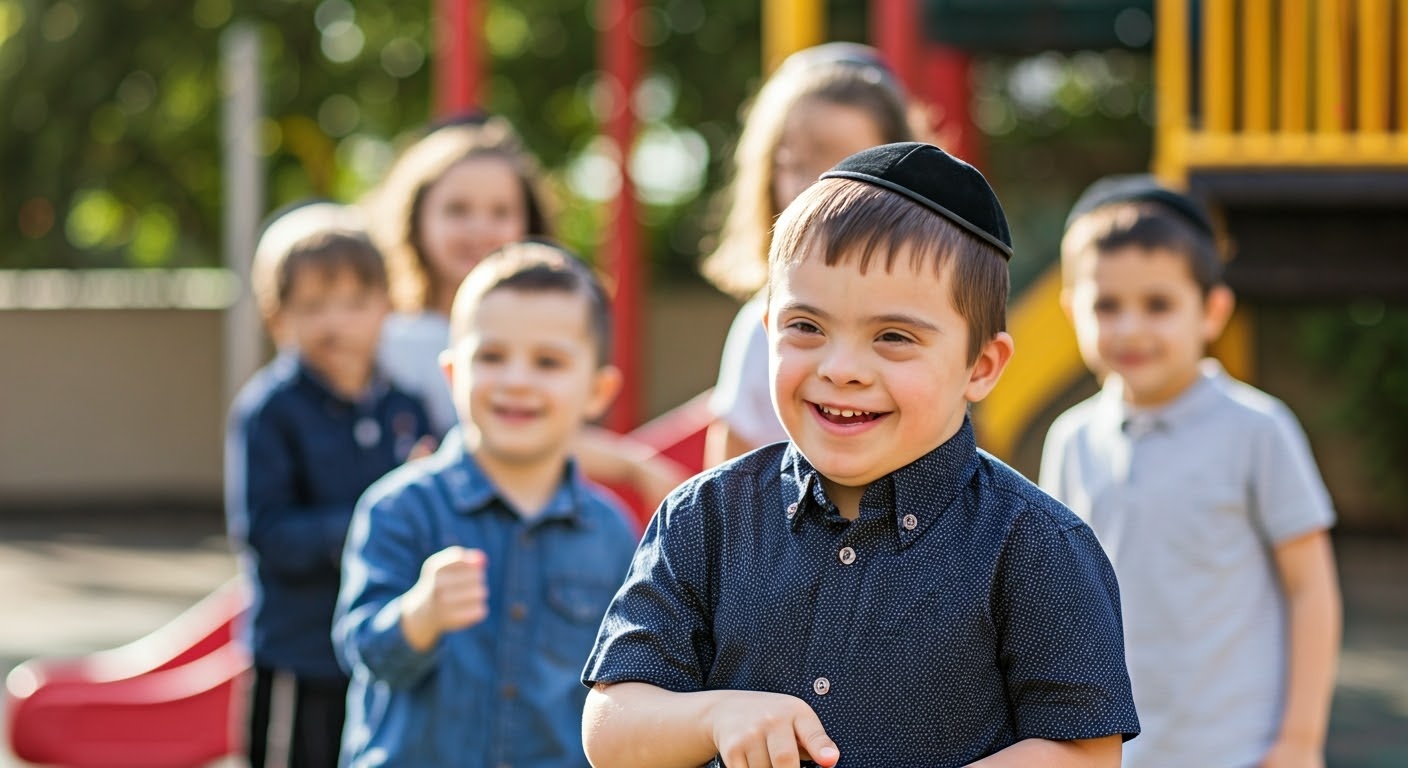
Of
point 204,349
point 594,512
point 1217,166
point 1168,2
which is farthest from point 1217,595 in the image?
point 204,349

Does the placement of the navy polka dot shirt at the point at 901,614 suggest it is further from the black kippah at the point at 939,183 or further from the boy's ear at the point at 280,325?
the boy's ear at the point at 280,325

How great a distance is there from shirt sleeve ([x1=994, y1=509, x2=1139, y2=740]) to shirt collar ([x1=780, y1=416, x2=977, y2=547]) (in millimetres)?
74

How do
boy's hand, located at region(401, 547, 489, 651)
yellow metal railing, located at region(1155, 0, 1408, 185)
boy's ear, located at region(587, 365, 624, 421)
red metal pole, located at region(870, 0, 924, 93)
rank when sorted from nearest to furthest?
boy's hand, located at region(401, 547, 489, 651) → boy's ear, located at region(587, 365, 624, 421) → yellow metal railing, located at region(1155, 0, 1408, 185) → red metal pole, located at region(870, 0, 924, 93)

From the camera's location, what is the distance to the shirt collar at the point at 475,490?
2.62 metres

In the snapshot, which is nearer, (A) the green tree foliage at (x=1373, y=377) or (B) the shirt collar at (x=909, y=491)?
(B) the shirt collar at (x=909, y=491)

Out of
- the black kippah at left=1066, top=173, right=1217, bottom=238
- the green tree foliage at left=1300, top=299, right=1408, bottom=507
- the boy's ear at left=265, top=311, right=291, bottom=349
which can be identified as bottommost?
the green tree foliage at left=1300, top=299, right=1408, bottom=507

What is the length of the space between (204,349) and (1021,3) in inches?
394

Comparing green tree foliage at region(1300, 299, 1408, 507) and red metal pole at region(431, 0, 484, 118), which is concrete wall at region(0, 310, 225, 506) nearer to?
red metal pole at region(431, 0, 484, 118)

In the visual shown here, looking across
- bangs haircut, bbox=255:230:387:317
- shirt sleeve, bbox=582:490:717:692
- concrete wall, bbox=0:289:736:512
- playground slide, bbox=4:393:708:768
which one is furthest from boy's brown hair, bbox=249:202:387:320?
concrete wall, bbox=0:289:736:512

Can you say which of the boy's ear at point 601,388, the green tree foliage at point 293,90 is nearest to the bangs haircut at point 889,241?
the boy's ear at point 601,388

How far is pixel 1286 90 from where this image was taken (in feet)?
18.4

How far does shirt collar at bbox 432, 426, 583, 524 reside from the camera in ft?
8.59

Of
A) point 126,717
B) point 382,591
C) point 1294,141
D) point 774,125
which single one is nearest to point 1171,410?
point 774,125

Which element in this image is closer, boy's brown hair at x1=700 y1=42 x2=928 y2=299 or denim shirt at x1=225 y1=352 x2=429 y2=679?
boy's brown hair at x1=700 y1=42 x2=928 y2=299
